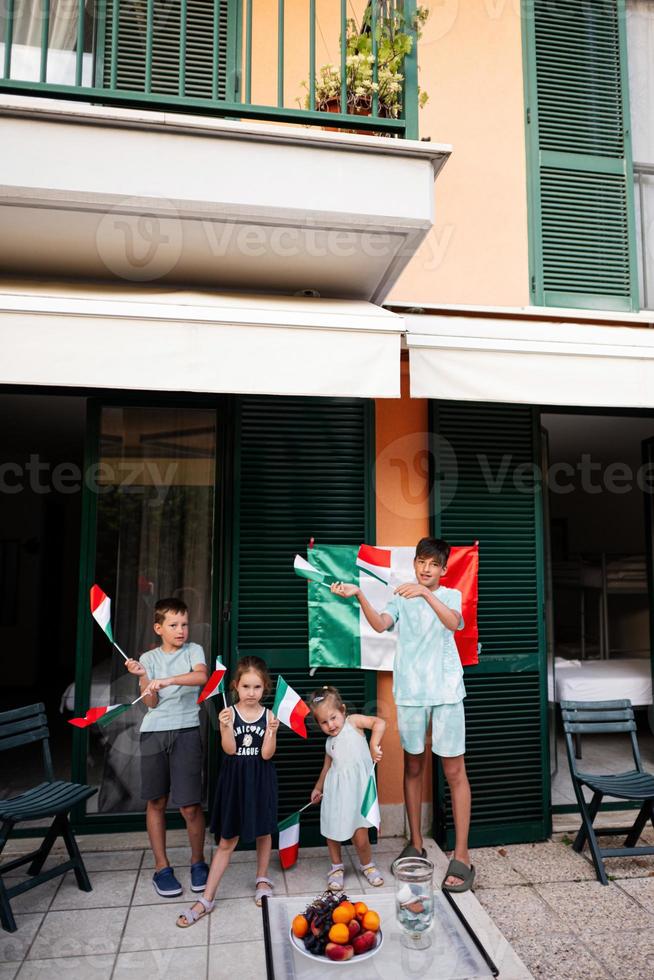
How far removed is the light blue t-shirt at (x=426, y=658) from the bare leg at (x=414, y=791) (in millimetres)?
399

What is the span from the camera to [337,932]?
2451mm

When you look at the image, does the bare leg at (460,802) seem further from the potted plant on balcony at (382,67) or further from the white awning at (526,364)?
the potted plant on balcony at (382,67)

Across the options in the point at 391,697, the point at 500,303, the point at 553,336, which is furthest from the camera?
the point at 500,303

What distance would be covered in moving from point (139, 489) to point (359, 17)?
4.26 meters

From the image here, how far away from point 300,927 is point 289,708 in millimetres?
1465

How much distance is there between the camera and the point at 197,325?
380cm

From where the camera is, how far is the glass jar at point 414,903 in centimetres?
256

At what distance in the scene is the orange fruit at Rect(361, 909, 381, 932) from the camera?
2.53m

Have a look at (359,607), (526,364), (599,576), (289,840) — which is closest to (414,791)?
(289,840)

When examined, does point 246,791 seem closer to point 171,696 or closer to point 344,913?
point 171,696

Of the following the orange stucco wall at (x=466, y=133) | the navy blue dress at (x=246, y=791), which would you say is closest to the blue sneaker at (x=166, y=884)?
the navy blue dress at (x=246, y=791)

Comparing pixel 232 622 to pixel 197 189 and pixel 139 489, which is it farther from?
pixel 197 189

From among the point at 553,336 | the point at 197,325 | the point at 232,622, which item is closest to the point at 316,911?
the point at 232,622

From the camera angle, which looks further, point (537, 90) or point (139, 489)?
point (537, 90)
